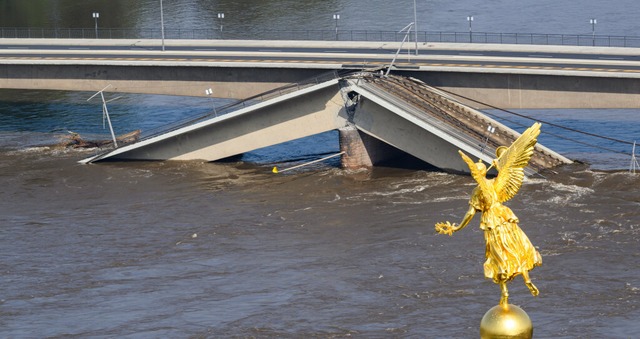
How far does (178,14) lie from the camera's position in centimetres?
13600

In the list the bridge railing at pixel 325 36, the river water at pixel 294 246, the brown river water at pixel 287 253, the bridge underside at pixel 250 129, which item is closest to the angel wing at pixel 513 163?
the river water at pixel 294 246

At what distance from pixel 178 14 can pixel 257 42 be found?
47576 millimetres

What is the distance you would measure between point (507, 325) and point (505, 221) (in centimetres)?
222

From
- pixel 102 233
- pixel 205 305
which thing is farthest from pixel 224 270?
pixel 102 233

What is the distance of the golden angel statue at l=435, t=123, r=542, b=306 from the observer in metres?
18.7

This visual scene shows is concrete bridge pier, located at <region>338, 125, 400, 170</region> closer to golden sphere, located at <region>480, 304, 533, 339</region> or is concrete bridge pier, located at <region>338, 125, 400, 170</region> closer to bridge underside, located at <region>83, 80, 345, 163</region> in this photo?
bridge underside, located at <region>83, 80, 345, 163</region>

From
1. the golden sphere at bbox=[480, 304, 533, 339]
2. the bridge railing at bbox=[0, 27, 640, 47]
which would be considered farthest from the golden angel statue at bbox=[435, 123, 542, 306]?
the bridge railing at bbox=[0, 27, 640, 47]

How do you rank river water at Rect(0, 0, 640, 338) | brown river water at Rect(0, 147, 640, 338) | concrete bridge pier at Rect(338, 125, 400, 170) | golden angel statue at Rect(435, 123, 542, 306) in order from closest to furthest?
golden angel statue at Rect(435, 123, 542, 306)
brown river water at Rect(0, 147, 640, 338)
river water at Rect(0, 0, 640, 338)
concrete bridge pier at Rect(338, 125, 400, 170)

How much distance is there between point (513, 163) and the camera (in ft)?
62.6

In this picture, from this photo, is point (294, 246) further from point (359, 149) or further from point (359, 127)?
point (359, 149)

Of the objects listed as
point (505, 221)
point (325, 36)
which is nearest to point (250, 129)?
point (325, 36)

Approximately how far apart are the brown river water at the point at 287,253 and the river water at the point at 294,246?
118 millimetres

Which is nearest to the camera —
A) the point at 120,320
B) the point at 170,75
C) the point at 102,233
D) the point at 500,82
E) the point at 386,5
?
the point at 120,320

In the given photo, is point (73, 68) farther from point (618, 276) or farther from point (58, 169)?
point (618, 276)
